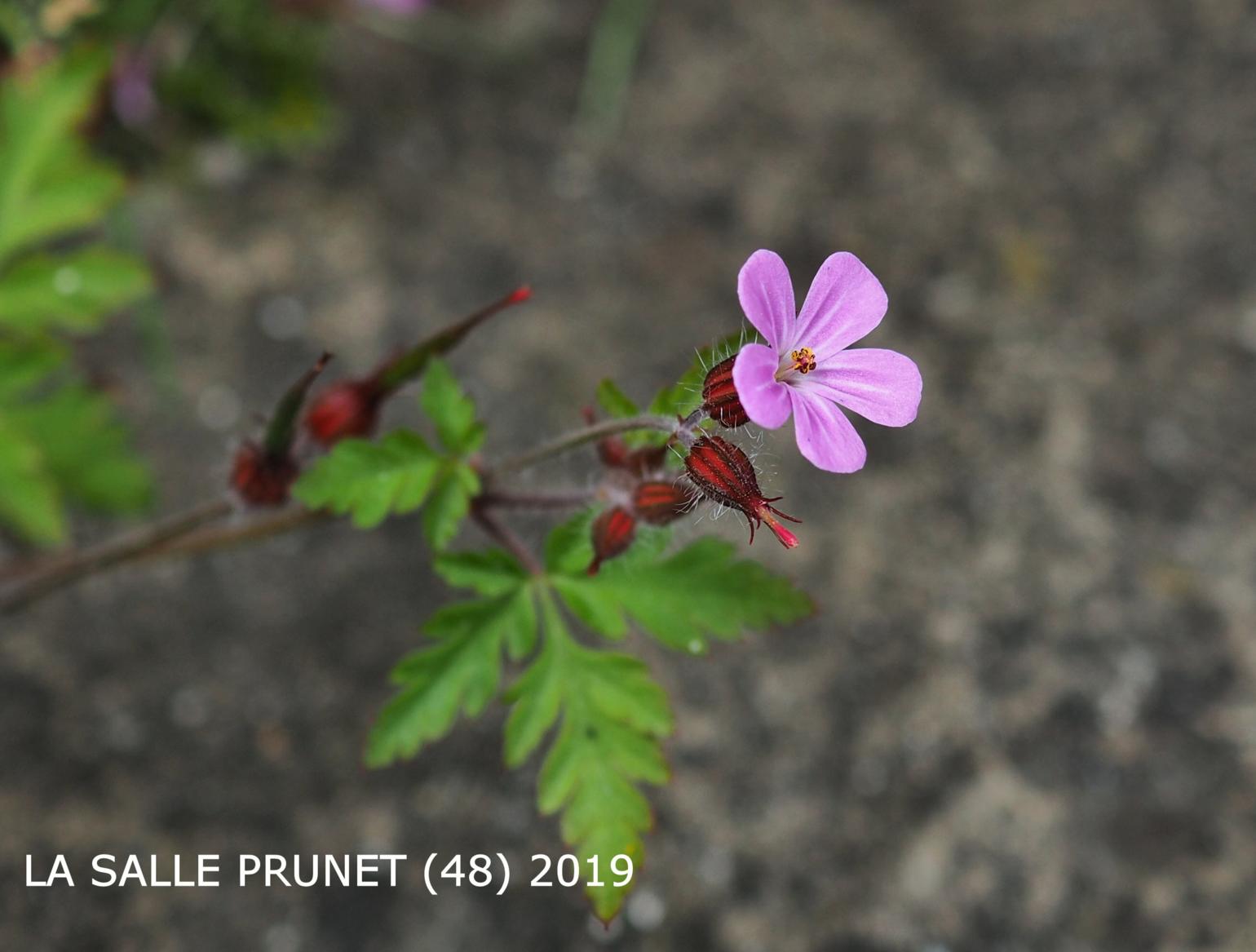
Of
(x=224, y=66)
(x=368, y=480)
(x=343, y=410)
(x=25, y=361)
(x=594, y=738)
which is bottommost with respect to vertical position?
(x=594, y=738)

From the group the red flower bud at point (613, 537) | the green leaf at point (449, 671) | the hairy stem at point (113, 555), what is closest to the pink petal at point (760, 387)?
the red flower bud at point (613, 537)

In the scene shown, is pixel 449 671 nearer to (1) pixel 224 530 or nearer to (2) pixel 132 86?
(1) pixel 224 530

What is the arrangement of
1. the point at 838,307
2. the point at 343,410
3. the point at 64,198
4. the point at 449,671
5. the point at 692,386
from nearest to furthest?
the point at 838,307 < the point at 692,386 < the point at 449,671 < the point at 343,410 < the point at 64,198

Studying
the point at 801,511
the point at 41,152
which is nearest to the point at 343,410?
the point at 41,152

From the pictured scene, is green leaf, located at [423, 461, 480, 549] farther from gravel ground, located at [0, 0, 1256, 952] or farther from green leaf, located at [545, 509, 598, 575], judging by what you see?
gravel ground, located at [0, 0, 1256, 952]

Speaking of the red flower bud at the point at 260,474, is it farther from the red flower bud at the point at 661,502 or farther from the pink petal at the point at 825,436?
the pink petal at the point at 825,436

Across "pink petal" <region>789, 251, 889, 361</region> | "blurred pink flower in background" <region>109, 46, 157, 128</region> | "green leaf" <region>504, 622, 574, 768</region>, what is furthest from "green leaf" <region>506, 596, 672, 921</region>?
"blurred pink flower in background" <region>109, 46, 157, 128</region>

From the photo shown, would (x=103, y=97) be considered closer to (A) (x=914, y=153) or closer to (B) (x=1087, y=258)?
(A) (x=914, y=153)
